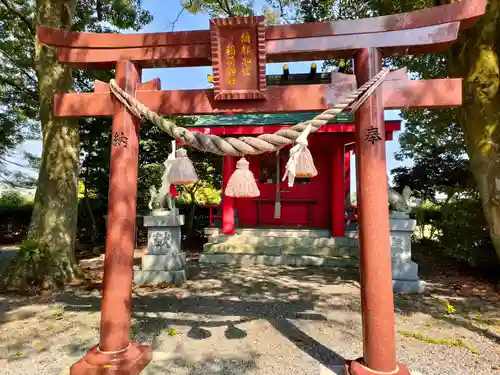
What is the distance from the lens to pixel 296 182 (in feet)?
33.5

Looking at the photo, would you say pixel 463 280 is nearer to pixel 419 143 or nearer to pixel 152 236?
pixel 152 236

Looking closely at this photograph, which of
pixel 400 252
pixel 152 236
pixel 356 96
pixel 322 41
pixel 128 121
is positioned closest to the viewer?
pixel 356 96

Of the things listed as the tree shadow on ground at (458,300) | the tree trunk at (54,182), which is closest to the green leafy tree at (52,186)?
the tree trunk at (54,182)

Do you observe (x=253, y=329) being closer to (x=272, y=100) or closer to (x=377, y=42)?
(x=272, y=100)

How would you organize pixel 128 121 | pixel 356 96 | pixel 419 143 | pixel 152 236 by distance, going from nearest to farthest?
pixel 356 96
pixel 128 121
pixel 152 236
pixel 419 143

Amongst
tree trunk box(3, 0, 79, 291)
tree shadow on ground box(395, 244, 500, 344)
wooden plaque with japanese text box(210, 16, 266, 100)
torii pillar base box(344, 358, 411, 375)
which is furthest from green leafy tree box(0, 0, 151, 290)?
tree shadow on ground box(395, 244, 500, 344)

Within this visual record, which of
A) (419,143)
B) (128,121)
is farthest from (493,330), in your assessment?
(419,143)

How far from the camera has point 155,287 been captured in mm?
6406

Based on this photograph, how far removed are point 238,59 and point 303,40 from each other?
1.97 feet

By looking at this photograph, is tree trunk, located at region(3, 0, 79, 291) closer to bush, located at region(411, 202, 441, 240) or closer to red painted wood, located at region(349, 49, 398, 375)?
red painted wood, located at region(349, 49, 398, 375)

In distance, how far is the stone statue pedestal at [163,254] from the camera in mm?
6691

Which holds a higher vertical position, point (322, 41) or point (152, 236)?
point (322, 41)

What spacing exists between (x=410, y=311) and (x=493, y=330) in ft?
3.36

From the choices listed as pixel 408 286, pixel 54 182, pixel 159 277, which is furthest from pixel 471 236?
pixel 54 182
